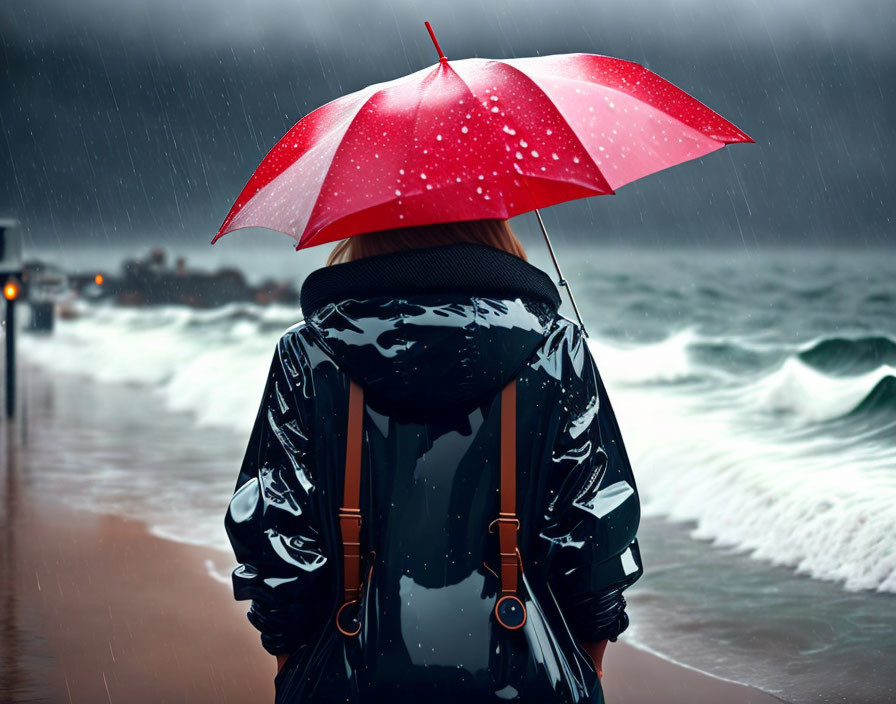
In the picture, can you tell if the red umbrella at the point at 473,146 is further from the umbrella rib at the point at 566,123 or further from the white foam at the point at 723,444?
the white foam at the point at 723,444

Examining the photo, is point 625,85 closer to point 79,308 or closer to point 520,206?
point 520,206

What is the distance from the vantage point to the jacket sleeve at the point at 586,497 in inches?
68.2

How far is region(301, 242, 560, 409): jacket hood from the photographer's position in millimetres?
1615

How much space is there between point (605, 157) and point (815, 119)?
148ft

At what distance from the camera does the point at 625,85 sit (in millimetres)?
2137

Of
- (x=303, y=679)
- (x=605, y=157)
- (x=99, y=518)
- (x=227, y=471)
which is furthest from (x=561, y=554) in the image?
(x=227, y=471)

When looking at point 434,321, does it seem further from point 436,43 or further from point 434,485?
point 436,43

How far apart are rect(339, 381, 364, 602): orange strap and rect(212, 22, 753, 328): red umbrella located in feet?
1.19

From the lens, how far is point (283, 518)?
1745 millimetres

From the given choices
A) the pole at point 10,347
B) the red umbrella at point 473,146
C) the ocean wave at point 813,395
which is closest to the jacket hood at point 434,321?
the red umbrella at point 473,146

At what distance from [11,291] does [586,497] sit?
1112cm

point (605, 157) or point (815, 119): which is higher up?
point (815, 119)

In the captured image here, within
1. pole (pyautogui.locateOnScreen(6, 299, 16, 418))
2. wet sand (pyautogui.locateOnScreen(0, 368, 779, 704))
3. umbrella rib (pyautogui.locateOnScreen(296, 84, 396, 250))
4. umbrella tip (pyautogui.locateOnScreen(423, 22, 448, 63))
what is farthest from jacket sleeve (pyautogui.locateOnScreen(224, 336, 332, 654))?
pole (pyautogui.locateOnScreen(6, 299, 16, 418))

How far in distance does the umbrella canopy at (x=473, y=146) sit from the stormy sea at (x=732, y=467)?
313 cm
